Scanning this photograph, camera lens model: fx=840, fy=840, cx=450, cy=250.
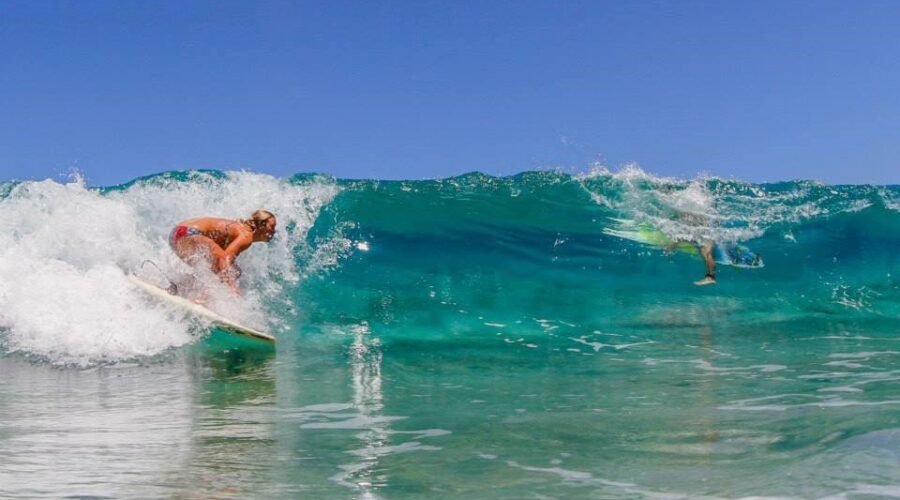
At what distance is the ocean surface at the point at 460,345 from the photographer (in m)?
3.36

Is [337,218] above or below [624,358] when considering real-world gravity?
above

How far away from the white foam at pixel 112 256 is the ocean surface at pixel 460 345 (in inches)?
1.7

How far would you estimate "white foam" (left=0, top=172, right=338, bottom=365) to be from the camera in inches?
303

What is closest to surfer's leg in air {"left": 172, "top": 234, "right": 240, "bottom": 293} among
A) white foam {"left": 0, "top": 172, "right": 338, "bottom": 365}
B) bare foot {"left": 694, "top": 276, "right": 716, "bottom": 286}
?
white foam {"left": 0, "top": 172, "right": 338, "bottom": 365}

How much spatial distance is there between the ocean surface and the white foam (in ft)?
0.14

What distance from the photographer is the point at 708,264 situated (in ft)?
45.2

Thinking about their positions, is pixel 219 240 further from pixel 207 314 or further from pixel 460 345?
pixel 460 345

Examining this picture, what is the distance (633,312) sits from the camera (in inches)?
436

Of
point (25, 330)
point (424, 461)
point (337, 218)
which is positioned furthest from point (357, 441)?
point (337, 218)

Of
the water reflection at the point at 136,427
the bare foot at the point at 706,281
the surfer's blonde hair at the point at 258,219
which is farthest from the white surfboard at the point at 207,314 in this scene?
the bare foot at the point at 706,281

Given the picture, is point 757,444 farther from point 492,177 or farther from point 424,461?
point 492,177

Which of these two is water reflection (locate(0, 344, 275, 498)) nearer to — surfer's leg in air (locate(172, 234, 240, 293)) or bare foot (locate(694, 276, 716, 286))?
surfer's leg in air (locate(172, 234, 240, 293))

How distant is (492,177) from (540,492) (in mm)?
13521

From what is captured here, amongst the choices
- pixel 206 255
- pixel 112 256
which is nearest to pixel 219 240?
pixel 206 255
